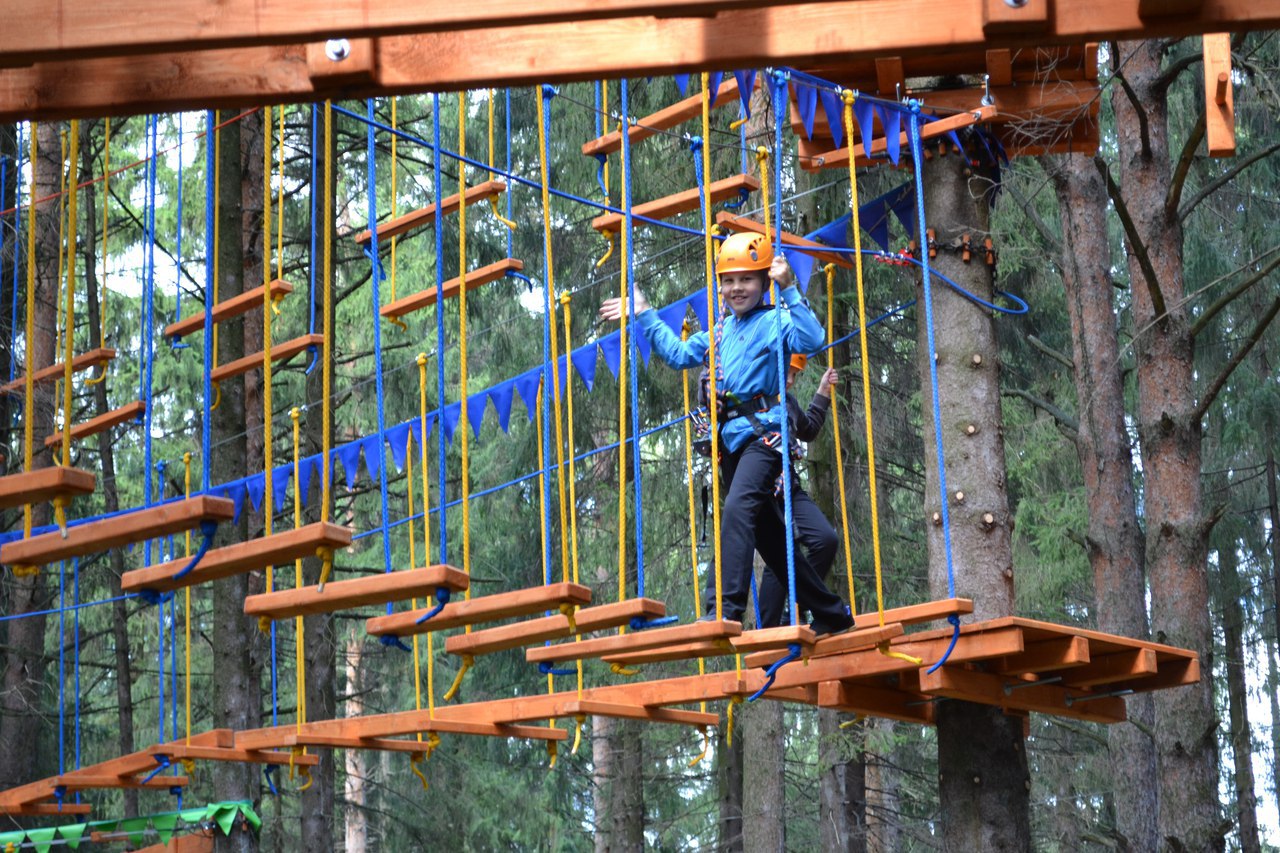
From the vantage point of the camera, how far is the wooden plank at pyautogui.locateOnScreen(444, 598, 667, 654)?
15.9 feet

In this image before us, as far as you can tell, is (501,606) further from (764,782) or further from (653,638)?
(764,782)

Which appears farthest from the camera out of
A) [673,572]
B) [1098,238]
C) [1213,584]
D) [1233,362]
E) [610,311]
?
[1213,584]

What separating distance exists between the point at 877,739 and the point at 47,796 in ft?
17.9

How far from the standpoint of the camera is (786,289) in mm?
5742

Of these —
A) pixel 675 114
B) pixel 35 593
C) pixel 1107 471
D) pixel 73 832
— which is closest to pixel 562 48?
pixel 675 114

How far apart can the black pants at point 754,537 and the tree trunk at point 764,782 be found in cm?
499

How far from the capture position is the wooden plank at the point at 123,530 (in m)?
4.21

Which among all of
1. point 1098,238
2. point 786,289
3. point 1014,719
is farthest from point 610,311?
point 1098,238

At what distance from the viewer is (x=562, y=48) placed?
3338 millimetres

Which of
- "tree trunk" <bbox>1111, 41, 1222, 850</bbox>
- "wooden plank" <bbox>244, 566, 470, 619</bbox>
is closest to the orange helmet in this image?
"wooden plank" <bbox>244, 566, 470, 619</bbox>

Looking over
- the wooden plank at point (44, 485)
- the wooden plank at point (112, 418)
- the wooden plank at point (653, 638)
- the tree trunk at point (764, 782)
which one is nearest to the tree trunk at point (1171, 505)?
the tree trunk at point (764, 782)

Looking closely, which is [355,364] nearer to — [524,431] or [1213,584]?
[524,431]

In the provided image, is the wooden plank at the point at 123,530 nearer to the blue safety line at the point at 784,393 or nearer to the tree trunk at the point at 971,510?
A: the blue safety line at the point at 784,393

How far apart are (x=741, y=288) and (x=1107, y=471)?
18.2 ft
